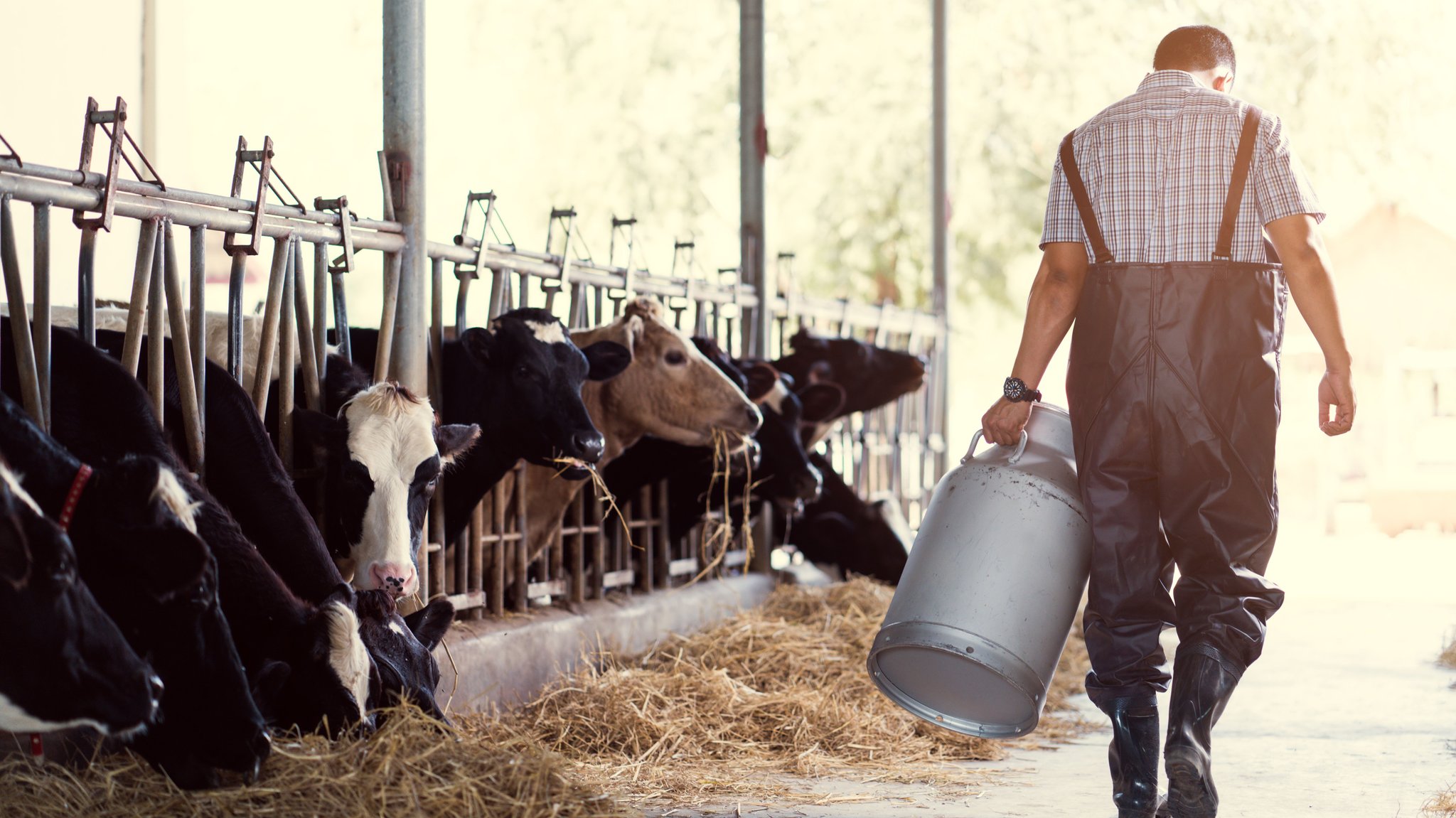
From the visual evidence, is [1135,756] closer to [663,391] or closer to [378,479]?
[378,479]

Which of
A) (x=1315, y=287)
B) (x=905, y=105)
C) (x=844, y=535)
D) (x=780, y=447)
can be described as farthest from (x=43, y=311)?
(x=905, y=105)

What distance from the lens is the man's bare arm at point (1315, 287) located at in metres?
3.60

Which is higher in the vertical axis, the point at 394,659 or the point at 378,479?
the point at 378,479

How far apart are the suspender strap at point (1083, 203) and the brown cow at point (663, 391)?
2.51 meters

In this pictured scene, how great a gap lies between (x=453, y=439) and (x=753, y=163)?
14.0 ft

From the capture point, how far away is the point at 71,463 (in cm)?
287

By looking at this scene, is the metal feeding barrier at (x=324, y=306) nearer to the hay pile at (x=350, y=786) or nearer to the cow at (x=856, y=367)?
the cow at (x=856, y=367)

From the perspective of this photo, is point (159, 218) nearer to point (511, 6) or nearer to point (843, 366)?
point (843, 366)

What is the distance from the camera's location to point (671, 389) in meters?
6.18

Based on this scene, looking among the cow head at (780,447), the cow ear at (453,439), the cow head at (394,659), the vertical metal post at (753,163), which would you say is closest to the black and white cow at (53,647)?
the cow head at (394,659)

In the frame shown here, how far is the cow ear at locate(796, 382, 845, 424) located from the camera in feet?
25.2

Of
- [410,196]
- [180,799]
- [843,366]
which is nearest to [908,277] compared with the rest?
[843,366]

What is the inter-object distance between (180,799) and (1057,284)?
2.39m

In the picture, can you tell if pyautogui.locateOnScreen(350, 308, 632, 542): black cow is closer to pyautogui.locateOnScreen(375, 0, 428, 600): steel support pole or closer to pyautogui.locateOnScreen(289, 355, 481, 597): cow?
pyautogui.locateOnScreen(375, 0, 428, 600): steel support pole
